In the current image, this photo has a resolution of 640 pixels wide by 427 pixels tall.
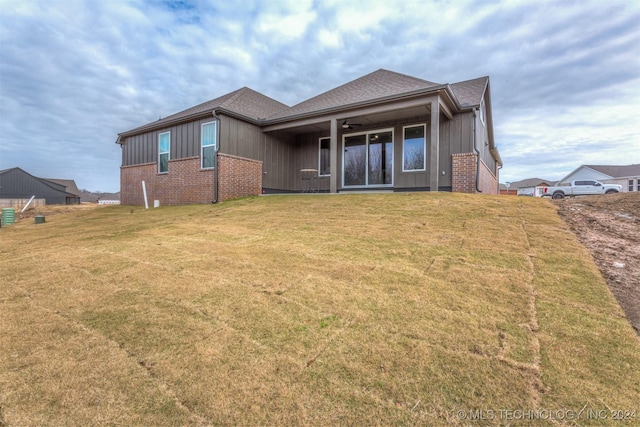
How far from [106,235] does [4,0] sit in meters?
10.2

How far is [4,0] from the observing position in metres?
9.01

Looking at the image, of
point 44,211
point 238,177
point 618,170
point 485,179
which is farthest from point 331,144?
point 618,170

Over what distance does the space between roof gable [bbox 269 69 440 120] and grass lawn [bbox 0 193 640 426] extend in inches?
275

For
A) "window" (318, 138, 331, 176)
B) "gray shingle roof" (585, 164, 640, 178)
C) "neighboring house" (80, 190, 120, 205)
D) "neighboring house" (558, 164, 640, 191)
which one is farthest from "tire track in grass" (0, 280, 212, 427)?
"neighboring house" (80, 190, 120, 205)

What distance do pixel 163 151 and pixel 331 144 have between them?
8.14 metres

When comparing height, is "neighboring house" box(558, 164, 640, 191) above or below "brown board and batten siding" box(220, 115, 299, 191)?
above

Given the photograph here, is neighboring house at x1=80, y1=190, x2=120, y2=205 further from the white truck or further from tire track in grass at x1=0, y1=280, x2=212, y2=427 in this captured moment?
the white truck

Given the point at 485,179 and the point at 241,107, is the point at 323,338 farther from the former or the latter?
the point at 241,107

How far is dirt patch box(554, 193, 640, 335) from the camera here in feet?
7.98

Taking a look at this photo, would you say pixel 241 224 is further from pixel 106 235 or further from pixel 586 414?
pixel 586 414

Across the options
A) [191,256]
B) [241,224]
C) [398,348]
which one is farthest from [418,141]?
[398,348]

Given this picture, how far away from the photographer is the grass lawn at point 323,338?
1326 millimetres

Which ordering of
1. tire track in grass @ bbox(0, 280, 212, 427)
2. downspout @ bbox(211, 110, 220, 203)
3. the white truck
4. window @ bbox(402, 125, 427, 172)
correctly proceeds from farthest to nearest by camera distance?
the white truck < downspout @ bbox(211, 110, 220, 203) < window @ bbox(402, 125, 427, 172) < tire track in grass @ bbox(0, 280, 212, 427)

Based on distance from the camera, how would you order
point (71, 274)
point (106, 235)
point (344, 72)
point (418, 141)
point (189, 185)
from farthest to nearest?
1. point (344, 72)
2. point (189, 185)
3. point (418, 141)
4. point (106, 235)
5. point (71, 274)
